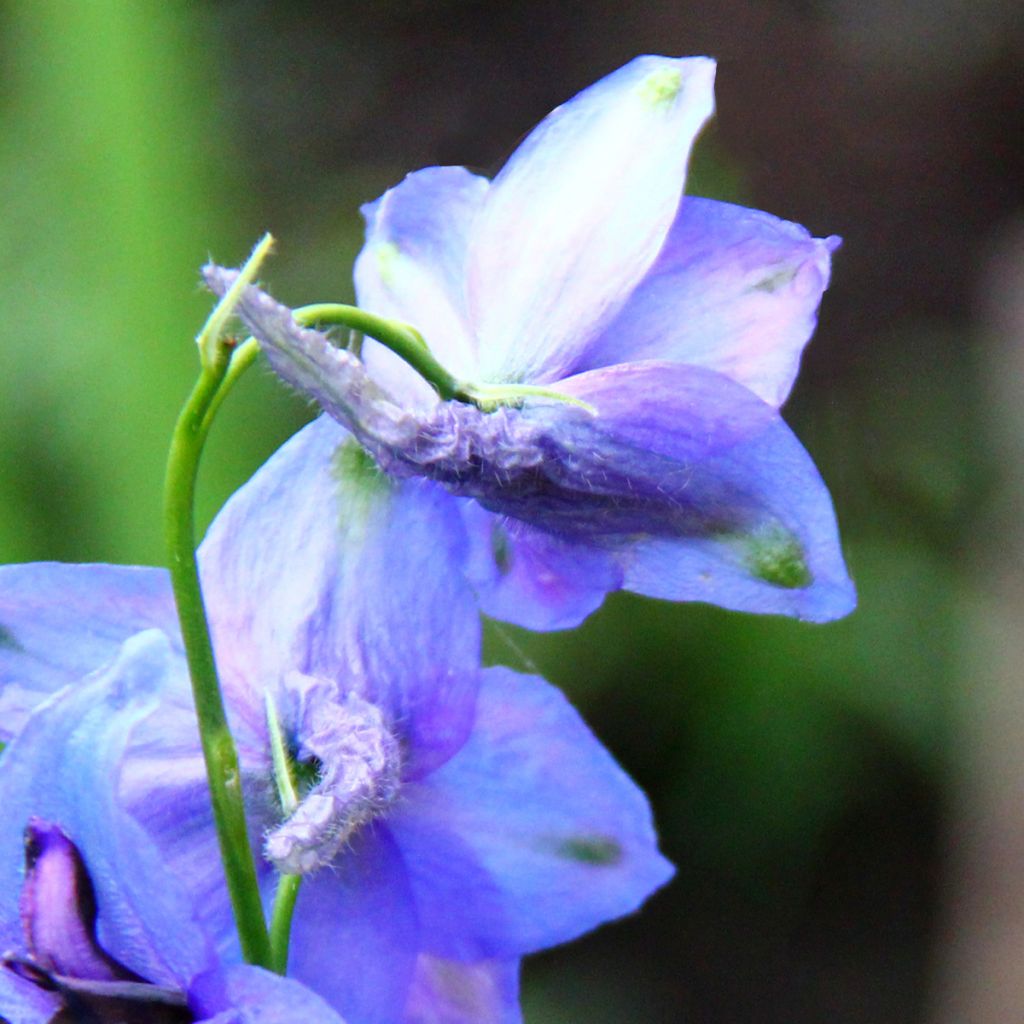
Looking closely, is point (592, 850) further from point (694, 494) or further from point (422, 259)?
point (422, 259)

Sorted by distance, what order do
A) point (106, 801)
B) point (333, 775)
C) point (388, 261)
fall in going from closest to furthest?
point (106, 801)
point (333, 775)
point (388, 261)

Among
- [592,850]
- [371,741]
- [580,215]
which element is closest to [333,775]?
[371,741]

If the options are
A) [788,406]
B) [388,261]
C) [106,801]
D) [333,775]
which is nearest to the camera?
[106,801]

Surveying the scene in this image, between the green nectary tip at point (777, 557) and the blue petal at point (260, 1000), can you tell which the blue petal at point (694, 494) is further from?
the blue petal at point (260, 1000)

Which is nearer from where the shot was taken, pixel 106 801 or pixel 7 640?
pixel 106 801

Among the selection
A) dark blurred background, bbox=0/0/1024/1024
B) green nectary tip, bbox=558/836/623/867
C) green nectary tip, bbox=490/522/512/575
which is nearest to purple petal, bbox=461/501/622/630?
green nectary tip, bbox=490/522/512/575

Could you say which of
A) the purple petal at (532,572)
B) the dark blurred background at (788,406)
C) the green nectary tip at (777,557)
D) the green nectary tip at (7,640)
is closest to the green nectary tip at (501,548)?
the purple petal at (532,572)

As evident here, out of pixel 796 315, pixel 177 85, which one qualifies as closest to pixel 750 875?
pixel 177 85

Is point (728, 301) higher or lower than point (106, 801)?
higher
